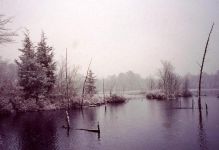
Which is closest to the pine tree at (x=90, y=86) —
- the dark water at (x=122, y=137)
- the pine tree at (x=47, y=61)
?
the pine tree at (x=47, y=61)

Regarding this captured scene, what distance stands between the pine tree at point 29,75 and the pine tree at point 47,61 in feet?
7.74

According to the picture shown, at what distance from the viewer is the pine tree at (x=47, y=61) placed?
59312 millimetres

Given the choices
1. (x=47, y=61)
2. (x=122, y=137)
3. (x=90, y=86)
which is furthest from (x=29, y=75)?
(x=122, y=137)

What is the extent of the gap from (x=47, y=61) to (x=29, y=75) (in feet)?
23.4

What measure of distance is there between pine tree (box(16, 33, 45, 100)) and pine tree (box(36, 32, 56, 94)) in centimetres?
236

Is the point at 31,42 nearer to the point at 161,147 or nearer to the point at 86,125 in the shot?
the point at 86,125

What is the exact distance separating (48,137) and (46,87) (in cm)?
3322

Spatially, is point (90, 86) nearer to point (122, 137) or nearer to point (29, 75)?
point (29, 75)

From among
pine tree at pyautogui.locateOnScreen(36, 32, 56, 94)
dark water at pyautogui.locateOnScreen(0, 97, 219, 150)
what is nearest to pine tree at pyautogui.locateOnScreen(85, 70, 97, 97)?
pine tree at pyautogui.locateOnScreen(36, 32, 56, 94)

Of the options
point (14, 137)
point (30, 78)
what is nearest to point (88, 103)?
point (30, 78)

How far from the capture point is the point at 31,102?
5550cm

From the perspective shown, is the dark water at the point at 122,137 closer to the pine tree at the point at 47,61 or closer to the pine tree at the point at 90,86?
the pine tree at the point at 47,61

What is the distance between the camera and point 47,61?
60.6 m

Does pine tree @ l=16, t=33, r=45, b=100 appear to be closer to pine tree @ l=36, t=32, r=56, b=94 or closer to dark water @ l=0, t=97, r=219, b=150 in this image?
pine tree @ l=36, t=32, r=56, b=94
